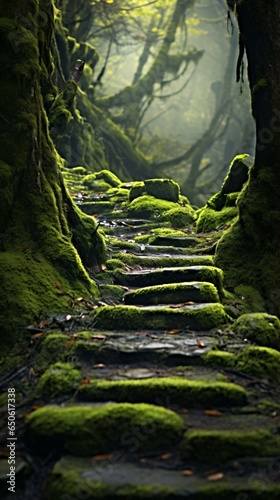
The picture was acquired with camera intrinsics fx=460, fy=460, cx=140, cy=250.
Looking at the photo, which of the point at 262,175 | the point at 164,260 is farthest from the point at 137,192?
the point at 262,175

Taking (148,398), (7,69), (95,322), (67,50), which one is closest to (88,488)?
(148,398)

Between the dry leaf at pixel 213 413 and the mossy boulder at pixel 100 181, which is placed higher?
the mossy boulder at pixel 100 181

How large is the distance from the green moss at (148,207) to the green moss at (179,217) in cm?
24

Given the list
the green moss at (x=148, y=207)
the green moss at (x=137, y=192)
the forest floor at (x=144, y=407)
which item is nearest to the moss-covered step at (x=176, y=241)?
the green moss at (x=148, y=207)

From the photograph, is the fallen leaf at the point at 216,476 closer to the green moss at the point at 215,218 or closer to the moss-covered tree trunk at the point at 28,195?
the moss-covered tree trunk at the point at 28,195

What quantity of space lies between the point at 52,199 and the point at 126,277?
1516 millimetres

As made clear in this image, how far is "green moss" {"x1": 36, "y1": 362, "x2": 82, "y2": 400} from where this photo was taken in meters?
3.58

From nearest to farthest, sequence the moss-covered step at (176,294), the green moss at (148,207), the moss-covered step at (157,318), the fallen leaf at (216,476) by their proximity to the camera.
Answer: the fallen leaf at (216,476), the moss-covered step at (157,318), the moss-covered step at (176,294), the green moss at (148,207)

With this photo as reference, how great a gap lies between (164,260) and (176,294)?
177 centimetres

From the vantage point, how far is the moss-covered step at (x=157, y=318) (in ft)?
15.3

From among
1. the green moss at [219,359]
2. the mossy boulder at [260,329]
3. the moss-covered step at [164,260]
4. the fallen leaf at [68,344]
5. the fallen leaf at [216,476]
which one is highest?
the moss-covered step at [164,260]

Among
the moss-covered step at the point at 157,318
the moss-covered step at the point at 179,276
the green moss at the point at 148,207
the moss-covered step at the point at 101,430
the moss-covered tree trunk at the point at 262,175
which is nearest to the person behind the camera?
the moss-covered step at the point at 101,430

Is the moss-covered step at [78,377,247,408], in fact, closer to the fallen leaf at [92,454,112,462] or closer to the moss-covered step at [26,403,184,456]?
the moss-covered step at [26,403,184,456]

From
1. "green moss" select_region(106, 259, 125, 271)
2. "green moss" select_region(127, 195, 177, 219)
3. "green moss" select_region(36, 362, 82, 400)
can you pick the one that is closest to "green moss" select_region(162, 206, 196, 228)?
"green moss" select_region(127, 195, 177, 219)
